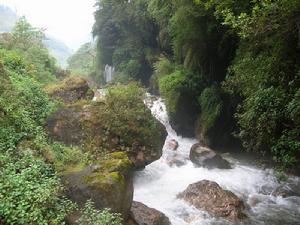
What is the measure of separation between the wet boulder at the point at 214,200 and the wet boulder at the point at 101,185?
3.46 m

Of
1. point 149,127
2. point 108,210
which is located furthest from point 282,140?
point 149,127

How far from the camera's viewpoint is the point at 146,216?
30.7 ft

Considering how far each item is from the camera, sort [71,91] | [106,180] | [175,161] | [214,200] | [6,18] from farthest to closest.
→ 1. [6,18]
2. [175,161]
3. [71,91]
4. [214,200]
5. [106,180]

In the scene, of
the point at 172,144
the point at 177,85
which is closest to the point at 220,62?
the point at 177,85

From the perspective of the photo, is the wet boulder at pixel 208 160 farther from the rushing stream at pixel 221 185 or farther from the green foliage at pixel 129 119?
the green foliage at pixel 129 119

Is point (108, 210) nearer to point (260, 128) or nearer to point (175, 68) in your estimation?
point (260, 128)

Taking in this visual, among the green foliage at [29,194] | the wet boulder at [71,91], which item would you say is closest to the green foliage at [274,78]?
the green foliage at [29,194]

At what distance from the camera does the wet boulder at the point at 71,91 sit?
13.1m

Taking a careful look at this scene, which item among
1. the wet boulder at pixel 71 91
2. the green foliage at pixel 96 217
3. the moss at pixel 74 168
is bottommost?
the green foliage at pixel 96 217

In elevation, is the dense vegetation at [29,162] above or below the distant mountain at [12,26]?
below

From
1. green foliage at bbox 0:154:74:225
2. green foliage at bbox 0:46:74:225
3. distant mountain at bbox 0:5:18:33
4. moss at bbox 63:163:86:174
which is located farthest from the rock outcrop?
distant mountain at bbox 0:5:18:33

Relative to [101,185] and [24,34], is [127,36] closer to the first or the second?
[24,34]

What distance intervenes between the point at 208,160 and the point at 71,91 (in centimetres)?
650

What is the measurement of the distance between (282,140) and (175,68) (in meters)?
11.2
